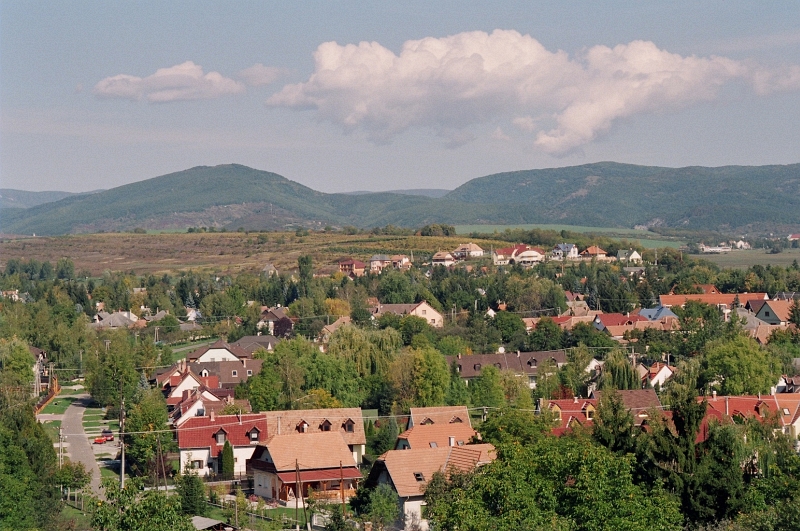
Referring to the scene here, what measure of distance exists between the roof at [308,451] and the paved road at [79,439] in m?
6.05

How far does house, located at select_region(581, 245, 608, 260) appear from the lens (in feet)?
497

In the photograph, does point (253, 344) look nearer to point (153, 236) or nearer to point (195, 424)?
point (195, 424)

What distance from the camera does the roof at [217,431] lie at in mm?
46125

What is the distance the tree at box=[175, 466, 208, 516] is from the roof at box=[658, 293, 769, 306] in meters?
70.3

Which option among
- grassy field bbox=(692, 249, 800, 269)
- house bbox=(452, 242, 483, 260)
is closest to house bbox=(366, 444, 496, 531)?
house bbox=(452, 242, 483, 260)

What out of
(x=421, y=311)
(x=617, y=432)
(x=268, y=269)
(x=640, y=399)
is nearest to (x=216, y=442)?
(x=617, y=432)

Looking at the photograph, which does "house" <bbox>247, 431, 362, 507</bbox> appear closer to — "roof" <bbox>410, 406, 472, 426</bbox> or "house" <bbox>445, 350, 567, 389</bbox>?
"roof" <bbox>410, 406, 472, 426</bbox>

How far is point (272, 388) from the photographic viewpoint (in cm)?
5422

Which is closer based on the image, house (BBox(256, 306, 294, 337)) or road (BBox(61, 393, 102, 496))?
road (BBox(61, 393, 102, 496))

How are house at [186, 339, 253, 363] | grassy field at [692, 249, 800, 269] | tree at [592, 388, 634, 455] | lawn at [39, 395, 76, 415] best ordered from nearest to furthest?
tree at [592, 388, 634, 455] → lawn at [39, 395, 76, 415] → house at [186, 339, 253, 363] → grassy field at [692, 249, 800, 269]

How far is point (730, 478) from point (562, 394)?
28.6 metres

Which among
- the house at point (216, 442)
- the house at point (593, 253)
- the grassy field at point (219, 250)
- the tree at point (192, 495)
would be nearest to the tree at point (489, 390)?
the house at point (216, 442)

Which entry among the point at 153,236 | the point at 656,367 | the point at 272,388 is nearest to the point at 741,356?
the point at 656,367

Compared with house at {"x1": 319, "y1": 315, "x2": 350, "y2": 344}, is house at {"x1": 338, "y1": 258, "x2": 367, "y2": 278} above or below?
above
